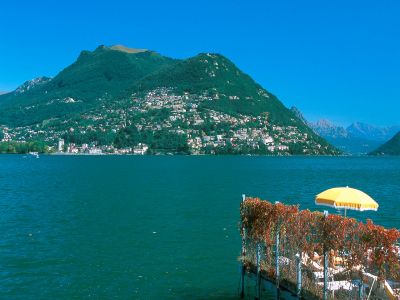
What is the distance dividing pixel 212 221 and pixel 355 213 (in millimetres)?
13932

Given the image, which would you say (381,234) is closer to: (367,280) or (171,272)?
(367,280)

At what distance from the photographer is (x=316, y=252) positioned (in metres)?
13.6

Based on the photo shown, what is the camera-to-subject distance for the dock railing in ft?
36.0

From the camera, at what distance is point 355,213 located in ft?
134

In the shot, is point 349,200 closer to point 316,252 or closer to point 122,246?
point 316,252

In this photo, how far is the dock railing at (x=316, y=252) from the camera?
1096cm

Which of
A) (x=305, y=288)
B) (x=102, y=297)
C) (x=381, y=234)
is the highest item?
(x=381, y=234)

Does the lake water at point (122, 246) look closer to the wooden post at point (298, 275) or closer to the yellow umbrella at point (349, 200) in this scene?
the wooden post at point (298, 275)

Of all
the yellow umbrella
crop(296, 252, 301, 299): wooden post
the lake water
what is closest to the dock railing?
crop(296, 252, 301, 299): wooden post

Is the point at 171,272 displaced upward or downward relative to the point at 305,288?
downward

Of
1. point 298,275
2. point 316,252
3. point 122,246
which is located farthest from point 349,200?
point 122,246

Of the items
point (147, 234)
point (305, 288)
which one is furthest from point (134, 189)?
point (305, 288)

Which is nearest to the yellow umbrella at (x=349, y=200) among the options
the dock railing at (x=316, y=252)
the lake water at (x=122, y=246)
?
the dock railing at (x=316, y=252)

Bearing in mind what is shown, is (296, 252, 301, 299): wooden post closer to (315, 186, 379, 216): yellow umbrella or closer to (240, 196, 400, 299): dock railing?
(240, 196, 400, 299): dock railing
